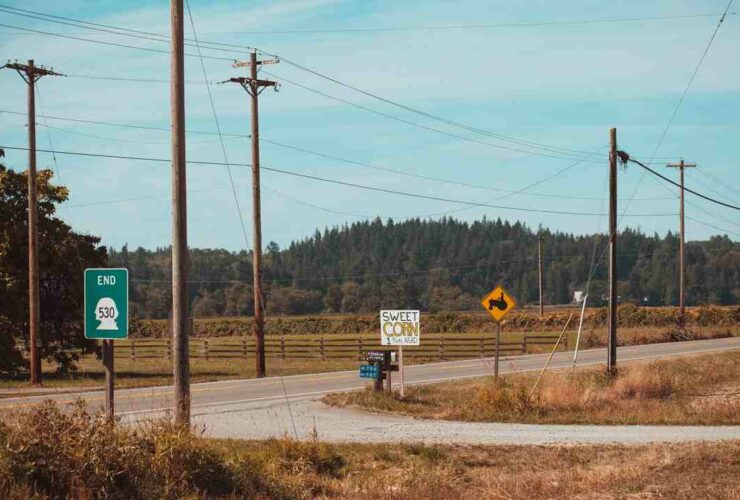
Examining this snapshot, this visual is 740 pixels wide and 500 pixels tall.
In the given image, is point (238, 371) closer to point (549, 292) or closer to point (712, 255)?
point (549, 292)

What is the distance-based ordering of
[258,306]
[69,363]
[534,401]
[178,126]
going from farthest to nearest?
1. [69,363]
2. [258,306]
3. [534,401]
4. [178,126]

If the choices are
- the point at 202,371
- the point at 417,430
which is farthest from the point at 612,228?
the point at 202,371

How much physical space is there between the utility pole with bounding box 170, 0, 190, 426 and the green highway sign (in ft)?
6.21

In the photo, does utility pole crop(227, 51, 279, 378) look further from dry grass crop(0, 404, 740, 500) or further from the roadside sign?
dry grass crop(0, 404, 740, 500)

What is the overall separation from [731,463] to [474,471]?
12.0 feet

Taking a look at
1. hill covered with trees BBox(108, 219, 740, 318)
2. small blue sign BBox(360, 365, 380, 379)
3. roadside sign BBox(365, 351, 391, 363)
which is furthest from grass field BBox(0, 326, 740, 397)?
hill covered with trees BBox(108, 219, 740, 318)

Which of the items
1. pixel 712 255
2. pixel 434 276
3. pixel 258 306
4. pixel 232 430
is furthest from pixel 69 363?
pixel 712 255

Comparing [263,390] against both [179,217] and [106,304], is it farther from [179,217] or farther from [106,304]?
[106,304]

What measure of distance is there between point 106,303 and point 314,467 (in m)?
4.01

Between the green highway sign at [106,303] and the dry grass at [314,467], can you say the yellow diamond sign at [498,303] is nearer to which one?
the dry grass at [314,467]

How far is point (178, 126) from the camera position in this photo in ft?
43.6

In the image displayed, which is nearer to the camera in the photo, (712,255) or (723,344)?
(723,344)

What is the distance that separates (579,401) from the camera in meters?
22.3

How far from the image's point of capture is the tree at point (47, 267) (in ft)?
117
